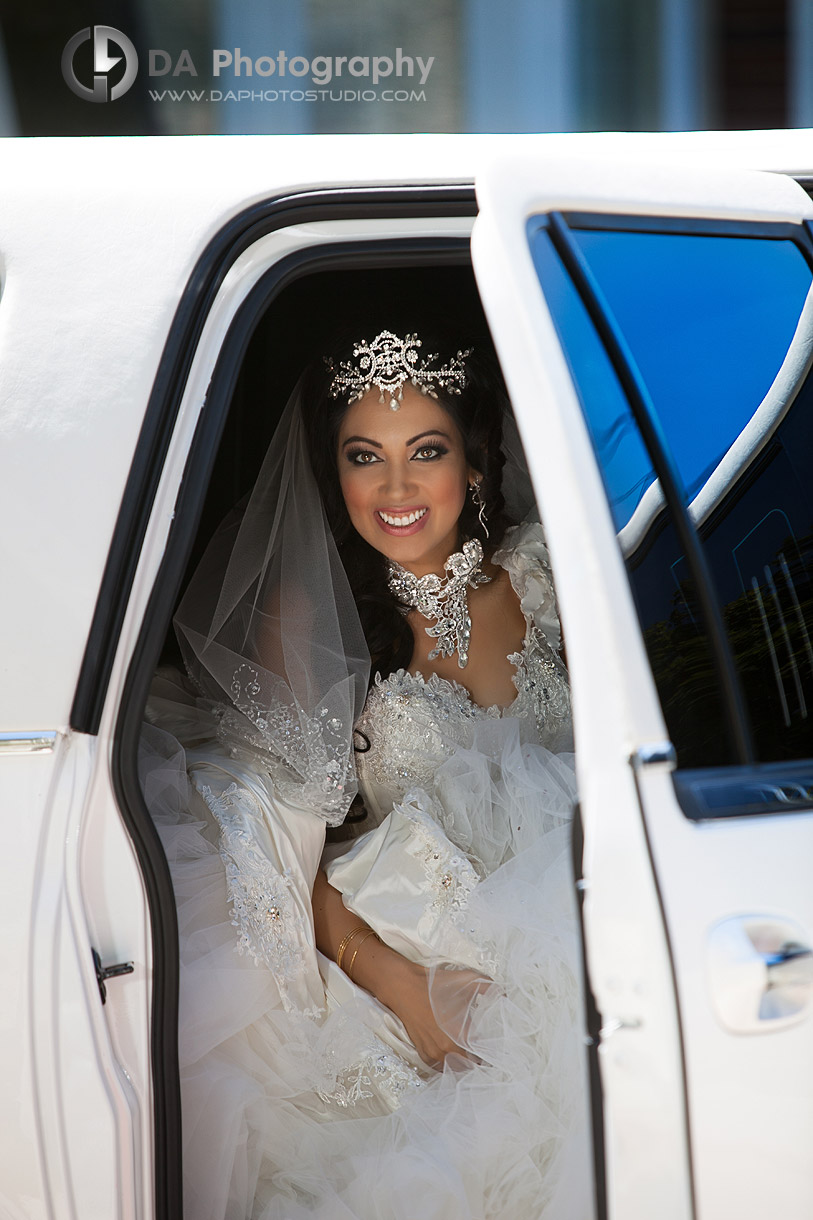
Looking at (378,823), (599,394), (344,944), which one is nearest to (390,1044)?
(344,944)

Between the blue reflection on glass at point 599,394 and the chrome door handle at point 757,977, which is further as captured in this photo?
the blue reflection on glass at point 599,394

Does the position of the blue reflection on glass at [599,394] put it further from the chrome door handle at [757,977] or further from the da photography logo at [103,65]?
the da photography logo at [103,65]

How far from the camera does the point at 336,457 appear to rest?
2180 mm

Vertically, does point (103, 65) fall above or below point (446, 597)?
above

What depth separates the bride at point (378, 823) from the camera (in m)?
1.47

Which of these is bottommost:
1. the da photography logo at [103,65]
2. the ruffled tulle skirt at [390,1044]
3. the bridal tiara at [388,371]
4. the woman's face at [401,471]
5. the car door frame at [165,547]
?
the ruffled tulle skirt at [390,1044]

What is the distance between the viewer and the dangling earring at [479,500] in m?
2.29

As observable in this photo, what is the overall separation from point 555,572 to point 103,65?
526 centimetres

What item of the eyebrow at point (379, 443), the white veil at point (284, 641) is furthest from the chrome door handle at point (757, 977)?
the eyebrow at point (379, 443)

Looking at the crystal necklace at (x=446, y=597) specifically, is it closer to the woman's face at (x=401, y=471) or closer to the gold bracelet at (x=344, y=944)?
the woman's face at (x=401, y=471)

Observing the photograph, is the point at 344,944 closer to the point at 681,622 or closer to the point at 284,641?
the point at 284,641

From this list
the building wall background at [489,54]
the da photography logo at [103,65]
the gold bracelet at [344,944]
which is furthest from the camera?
the building wall background at [489,54]

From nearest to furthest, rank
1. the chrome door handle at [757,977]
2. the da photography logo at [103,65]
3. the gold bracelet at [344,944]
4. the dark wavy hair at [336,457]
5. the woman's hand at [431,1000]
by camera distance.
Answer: the chrome door handle at [757,977] < the woman's hand at [431,1000] < the gold bracelet at [344,944] < the dark wavy hair at [336,457] < the da photography logo at [103,65]

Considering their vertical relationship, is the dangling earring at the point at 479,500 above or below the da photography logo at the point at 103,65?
below
